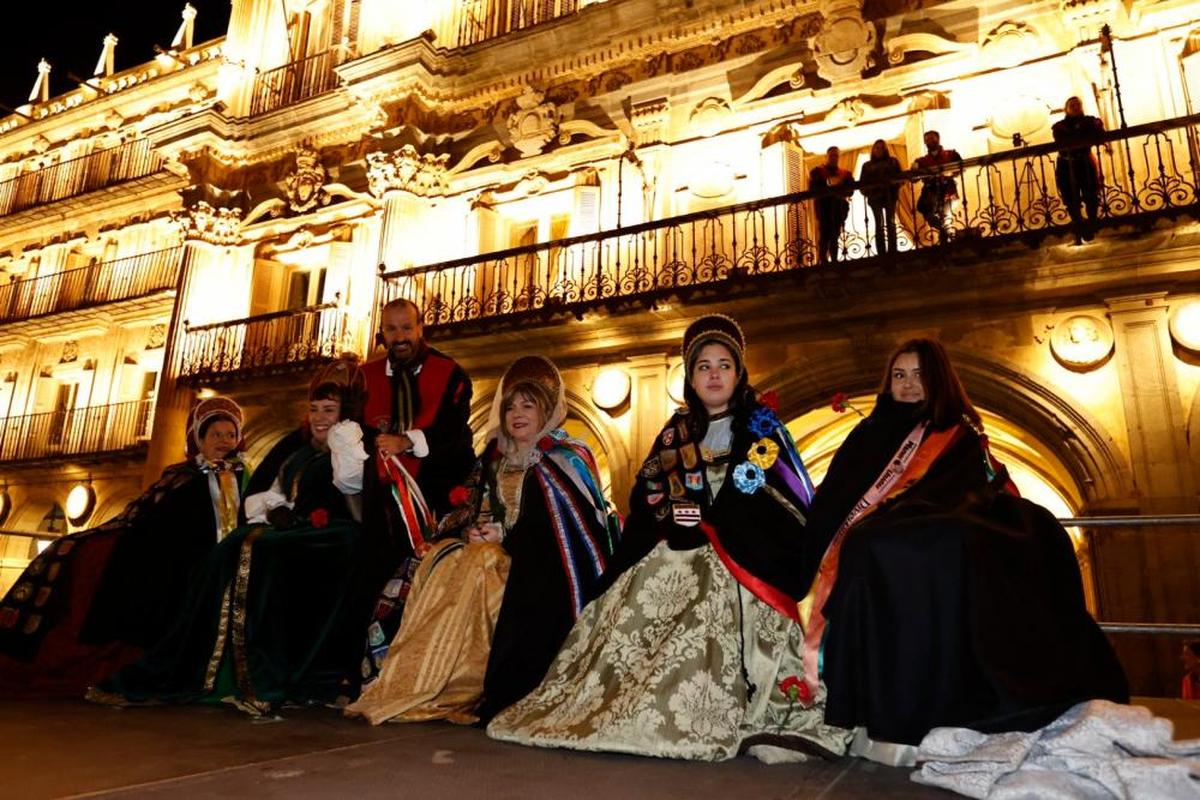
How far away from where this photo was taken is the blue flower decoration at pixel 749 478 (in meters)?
3.71

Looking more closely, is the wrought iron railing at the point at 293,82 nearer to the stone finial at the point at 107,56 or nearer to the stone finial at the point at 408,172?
the stone finial at the point at 408,172

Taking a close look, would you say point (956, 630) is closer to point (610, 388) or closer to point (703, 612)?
point (703, 612)

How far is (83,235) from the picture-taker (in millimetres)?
20297

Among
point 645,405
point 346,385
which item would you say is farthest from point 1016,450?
point 346,385

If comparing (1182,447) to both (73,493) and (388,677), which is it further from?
(73,493)

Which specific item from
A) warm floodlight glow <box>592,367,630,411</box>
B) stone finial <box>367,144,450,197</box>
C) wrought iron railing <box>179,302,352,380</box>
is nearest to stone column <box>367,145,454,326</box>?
stone finial <box>367,144,450,197</box>

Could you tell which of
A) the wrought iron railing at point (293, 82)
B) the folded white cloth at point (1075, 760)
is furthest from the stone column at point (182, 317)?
the folded white cloth at point (1075, 760)

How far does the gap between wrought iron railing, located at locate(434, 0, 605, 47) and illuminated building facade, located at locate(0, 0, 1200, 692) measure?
55 millimetres

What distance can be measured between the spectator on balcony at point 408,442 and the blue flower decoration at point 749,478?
1.93m

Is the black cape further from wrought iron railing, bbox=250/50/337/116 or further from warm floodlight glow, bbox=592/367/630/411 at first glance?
wrought iron railing, bbox=250/50/337/116

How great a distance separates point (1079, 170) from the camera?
8250 mm

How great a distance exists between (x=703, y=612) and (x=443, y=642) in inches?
55.4

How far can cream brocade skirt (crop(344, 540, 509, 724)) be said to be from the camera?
3840 mm

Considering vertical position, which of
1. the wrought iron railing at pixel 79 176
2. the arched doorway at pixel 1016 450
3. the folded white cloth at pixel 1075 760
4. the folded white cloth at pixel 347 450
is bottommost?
the folded white cloth at pixel 1075 760
